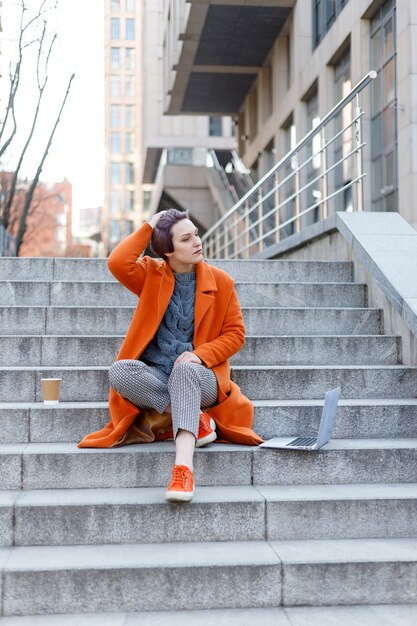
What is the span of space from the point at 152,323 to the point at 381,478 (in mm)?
1531

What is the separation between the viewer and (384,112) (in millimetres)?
14383

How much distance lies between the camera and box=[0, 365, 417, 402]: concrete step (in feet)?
15.9

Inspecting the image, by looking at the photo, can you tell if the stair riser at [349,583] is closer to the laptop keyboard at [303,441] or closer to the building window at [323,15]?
the laptop keyboard at [303,441]

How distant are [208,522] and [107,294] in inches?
112

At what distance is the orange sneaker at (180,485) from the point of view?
3.68m

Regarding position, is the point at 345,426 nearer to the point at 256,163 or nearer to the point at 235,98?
the point at 256,163

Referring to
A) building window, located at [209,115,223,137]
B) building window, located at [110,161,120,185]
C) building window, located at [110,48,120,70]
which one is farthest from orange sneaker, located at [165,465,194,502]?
building window, located at [110,48,120,70]

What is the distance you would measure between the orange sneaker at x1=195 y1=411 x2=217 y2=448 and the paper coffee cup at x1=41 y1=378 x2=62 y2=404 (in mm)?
968

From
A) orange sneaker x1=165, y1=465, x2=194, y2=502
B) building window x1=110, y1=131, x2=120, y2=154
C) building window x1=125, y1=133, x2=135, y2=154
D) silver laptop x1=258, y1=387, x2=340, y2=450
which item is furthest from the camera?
building window x1=110, y1=131, x2=120, y2=154

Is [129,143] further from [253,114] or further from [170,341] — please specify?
[170,341]

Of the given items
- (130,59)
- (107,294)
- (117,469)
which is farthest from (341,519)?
(130,59)

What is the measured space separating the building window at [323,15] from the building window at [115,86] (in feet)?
271

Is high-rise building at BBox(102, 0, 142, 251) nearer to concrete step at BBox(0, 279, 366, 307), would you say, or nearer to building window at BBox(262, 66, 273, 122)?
building window at BBox(262, 66, 273, 122)

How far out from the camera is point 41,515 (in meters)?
3.71
